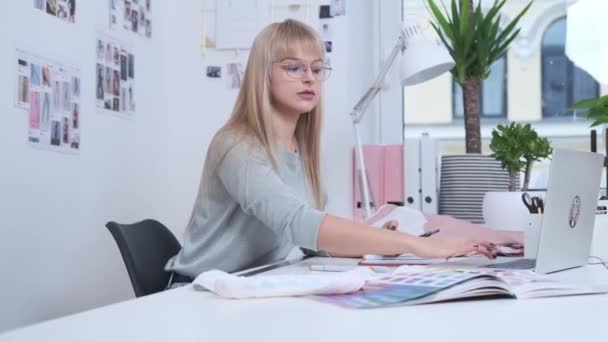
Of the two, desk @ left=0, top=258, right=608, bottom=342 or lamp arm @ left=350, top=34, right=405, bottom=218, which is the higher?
lamp arm @ left=350, top=34, right=405, bottom=218

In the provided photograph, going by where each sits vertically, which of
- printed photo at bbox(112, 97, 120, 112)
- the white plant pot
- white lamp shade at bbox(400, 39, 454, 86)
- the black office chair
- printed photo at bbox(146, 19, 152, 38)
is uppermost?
printed photo at bbox(146, 19, 152, 38)

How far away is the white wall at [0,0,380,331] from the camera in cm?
211

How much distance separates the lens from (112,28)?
8.63ft

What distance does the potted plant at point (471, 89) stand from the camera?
2.76m

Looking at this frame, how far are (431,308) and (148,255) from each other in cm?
104

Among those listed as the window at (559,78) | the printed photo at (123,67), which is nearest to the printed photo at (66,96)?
the printed photo at (123,67)

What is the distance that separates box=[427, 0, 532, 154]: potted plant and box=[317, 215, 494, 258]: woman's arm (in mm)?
1319

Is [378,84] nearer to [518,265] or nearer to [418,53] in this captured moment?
[418,53]

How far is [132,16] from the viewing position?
277cm

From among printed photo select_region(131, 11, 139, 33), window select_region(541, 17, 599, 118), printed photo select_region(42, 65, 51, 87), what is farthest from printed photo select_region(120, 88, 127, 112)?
window select_region(541, 17, 599, 118)

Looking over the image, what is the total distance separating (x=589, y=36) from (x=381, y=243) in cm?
193

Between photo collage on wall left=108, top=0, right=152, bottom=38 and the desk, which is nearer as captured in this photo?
the desk

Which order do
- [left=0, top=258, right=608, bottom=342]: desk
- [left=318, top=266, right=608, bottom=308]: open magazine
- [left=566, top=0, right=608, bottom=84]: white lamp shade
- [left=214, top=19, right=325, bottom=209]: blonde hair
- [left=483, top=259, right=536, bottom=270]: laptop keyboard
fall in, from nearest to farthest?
[left=0, top=258, right=608, bottom=342]: desk < [left=318, top=266, right=608, bottom=308]: open magazine < [left=483, top=259, right=536, bottom=270]: laptop keyboard < [left=214, top=19, right=325, bottom=209]: blonde hair < [left=566, top=0, right=608, bottom=84]: white lamp shade

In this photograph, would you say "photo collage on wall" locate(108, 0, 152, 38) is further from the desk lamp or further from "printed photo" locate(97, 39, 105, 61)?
the desk lamp
